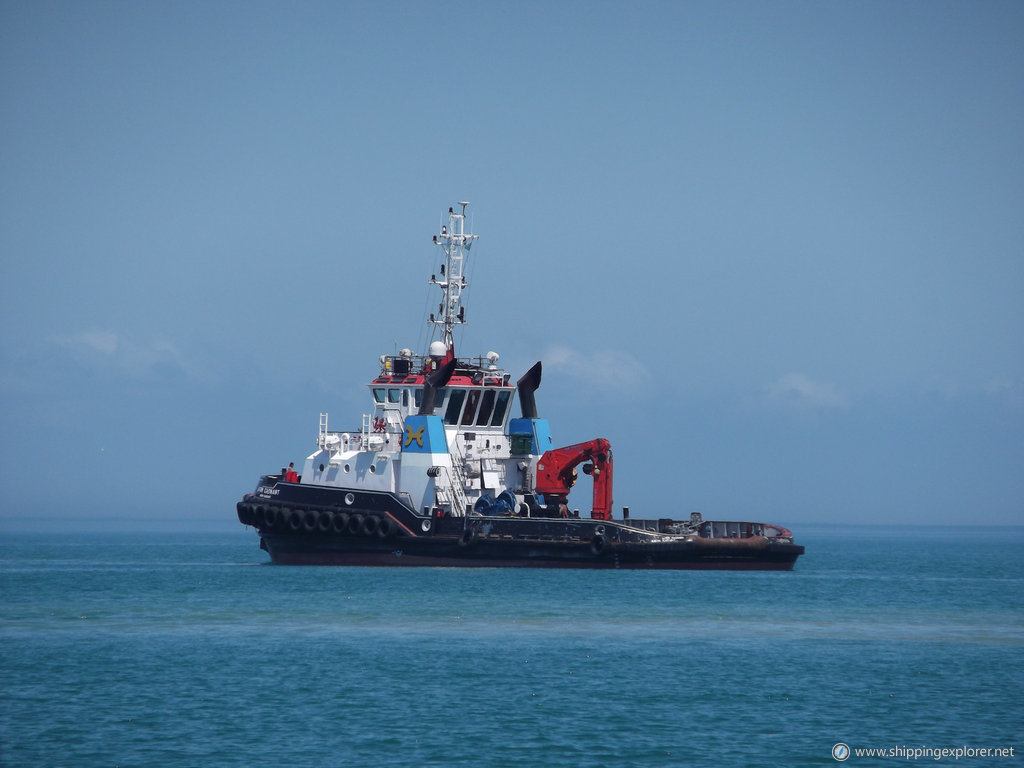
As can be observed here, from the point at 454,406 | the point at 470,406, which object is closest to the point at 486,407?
the point at 470,406

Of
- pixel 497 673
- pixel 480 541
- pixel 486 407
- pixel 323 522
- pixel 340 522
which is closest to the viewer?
pixel 497 673

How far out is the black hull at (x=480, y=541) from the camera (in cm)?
3953

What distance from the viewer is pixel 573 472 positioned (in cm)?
4222

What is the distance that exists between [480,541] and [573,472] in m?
4.25

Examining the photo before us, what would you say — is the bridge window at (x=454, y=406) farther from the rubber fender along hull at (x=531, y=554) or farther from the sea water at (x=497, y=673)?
the sea water at (x=497, y=673)

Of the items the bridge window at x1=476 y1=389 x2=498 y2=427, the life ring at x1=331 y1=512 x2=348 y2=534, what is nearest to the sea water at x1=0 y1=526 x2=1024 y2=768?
the life ring at x1=331 y1=512 x2=348 y2=534

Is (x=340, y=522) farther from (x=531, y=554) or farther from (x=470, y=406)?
(x=531, y=554)

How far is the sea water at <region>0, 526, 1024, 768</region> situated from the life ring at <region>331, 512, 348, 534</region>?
1890 mm

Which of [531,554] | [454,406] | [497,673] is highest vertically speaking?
[454,406]

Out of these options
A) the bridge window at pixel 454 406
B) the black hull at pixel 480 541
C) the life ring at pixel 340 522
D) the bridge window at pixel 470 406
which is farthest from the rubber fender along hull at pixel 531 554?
the bridge window at pixel 470 406

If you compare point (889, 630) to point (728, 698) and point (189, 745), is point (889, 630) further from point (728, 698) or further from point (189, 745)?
point (189, 745)

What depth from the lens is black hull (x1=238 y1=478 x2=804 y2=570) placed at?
3953 centimetres

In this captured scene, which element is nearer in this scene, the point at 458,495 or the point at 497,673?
the point at 497,673

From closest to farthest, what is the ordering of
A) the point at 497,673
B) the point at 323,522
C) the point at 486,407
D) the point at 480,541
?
1. the point at 497,673
2. the point at 480,541
3. the point at 323,522
4. the point at 486,407
